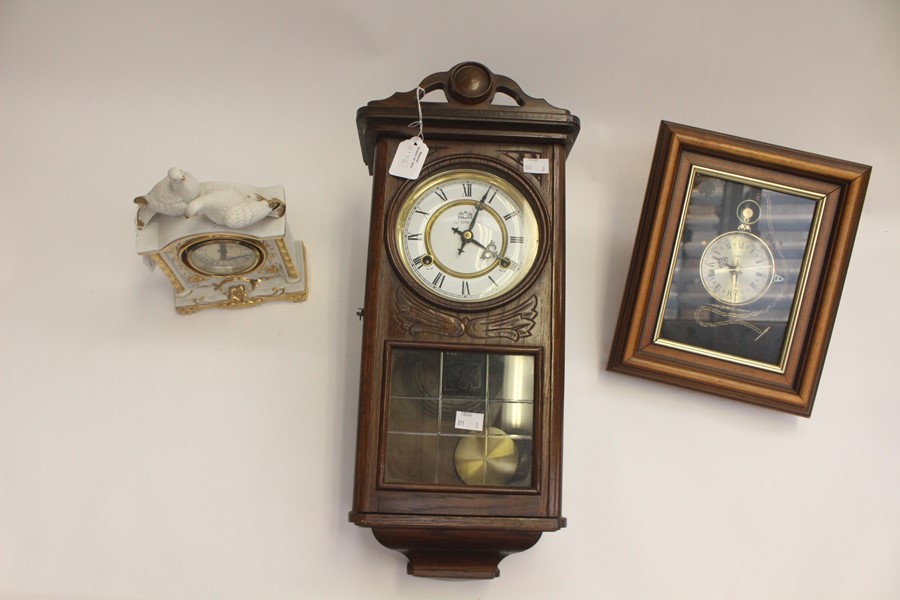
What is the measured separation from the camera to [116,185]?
1.80 meters

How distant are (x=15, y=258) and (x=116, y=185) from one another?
0.25 meters

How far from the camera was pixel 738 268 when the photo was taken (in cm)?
168

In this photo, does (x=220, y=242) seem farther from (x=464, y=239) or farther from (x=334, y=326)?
(x=464, y=239)

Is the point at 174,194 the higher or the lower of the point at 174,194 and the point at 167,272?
the higher

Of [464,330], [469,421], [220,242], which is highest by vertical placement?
[220,242]

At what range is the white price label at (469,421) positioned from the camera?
1474 mm

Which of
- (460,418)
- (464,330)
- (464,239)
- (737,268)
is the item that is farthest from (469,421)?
(737,268)

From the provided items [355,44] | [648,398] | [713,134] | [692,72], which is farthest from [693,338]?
[355,44]

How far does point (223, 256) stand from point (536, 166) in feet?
1.98

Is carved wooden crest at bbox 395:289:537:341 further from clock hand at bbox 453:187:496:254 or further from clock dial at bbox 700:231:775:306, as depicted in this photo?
clock dial at bbox 700:231:775:306

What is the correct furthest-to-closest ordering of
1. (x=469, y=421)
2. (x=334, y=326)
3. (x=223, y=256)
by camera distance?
(x=334, y=326) → (x=223, y=256) → (x=469, y=421)

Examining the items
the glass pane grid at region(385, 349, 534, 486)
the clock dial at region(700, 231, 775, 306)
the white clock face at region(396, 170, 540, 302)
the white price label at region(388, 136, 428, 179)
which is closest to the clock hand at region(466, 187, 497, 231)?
the white clock face at region(396, 170, 540, 302)

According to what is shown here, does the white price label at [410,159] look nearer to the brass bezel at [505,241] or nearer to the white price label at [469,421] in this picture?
the brass bezel at [505,241]

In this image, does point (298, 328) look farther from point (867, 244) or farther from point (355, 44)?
point (867, 244)
